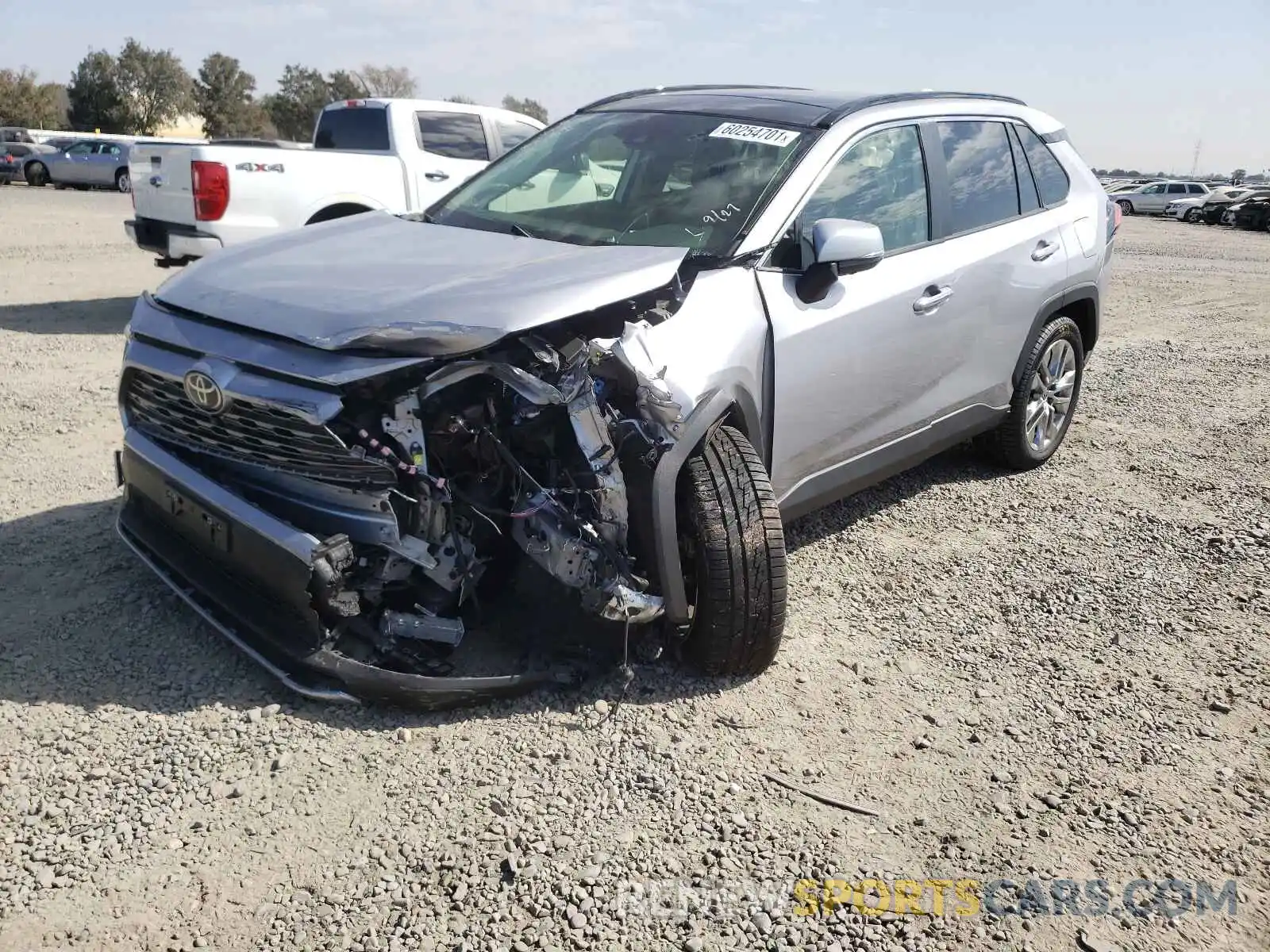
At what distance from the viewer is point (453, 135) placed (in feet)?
32.7

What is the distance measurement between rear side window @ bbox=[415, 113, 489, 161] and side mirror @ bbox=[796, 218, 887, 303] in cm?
725

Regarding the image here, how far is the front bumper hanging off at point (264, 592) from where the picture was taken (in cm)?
279

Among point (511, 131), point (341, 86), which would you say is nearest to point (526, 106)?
point (341, 86)

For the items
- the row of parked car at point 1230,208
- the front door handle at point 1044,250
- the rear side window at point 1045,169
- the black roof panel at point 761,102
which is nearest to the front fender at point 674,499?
the black roof panel at point 761,102

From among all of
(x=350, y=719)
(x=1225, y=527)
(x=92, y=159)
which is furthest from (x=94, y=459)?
(x=92, y=159)

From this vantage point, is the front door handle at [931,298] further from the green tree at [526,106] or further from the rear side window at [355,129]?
the green tree at [526,106]

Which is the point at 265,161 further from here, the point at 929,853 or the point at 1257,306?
the point at 1257,306

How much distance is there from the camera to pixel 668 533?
293 centimetres

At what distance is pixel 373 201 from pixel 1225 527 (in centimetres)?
739

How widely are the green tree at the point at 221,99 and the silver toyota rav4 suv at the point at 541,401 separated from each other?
65.9m

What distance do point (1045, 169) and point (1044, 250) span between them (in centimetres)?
60

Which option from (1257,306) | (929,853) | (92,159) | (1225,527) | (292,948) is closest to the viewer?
(292,948)

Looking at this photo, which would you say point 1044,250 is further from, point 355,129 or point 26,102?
point 26,102

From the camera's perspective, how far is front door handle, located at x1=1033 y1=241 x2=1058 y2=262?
4.77 metres
